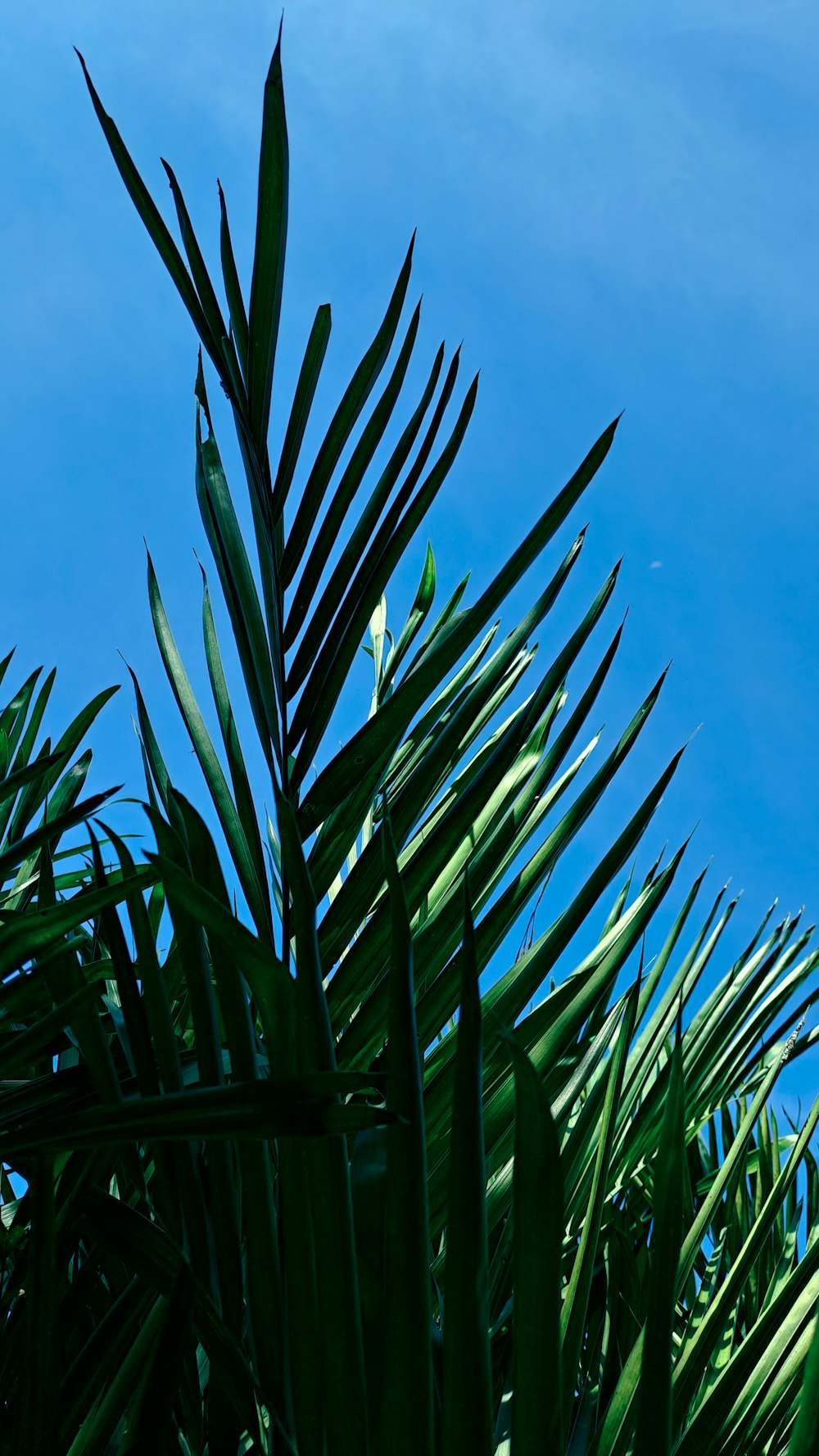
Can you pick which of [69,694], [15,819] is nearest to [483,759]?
[15,819]

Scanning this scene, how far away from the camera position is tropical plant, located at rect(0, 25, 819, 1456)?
250mm

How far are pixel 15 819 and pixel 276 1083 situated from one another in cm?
54

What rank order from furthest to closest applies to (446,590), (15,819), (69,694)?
(69,694)
(446,590)
(15,819)

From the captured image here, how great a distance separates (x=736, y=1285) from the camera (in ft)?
1.51

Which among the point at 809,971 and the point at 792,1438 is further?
the point at 809,971

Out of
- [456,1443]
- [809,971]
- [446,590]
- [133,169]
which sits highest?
[446,590]

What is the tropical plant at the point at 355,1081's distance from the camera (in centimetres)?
25

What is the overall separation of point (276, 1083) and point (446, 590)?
0.77m

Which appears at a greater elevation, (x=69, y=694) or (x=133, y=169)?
(x=69, y=694)

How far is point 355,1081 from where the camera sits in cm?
25

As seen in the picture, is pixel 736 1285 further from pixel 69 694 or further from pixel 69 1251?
pixel 69 694

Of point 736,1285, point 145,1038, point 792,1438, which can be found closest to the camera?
point 792,1438

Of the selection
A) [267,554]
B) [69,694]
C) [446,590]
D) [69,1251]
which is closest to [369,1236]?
[69,1251]

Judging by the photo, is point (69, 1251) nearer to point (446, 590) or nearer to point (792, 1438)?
point (792, 1438)
